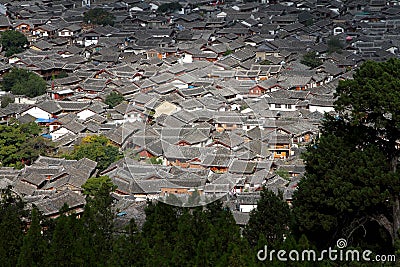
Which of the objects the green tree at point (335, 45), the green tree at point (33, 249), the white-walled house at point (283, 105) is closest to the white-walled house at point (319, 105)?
the white-walled house at point (283, 105)

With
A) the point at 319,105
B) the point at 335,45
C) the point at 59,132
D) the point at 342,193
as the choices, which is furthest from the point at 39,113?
the point at 342,193

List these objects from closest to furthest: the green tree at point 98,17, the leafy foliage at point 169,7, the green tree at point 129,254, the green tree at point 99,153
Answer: the green tree at point 129,254 → the green tree at point 99,153 → the green tree at point 98,17 → the leafy foliage at point 169,7

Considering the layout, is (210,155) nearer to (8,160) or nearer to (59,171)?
(59,171)

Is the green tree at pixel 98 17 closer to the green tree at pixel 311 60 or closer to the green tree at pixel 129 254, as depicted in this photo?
the green tree at pixel 311 60

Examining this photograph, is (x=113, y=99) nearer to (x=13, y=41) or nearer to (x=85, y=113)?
(x=85, y=113)

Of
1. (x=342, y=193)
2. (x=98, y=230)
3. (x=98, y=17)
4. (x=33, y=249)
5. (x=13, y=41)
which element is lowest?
(x=98, y=17)

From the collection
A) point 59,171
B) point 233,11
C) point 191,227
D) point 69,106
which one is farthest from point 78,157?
point 233,11
